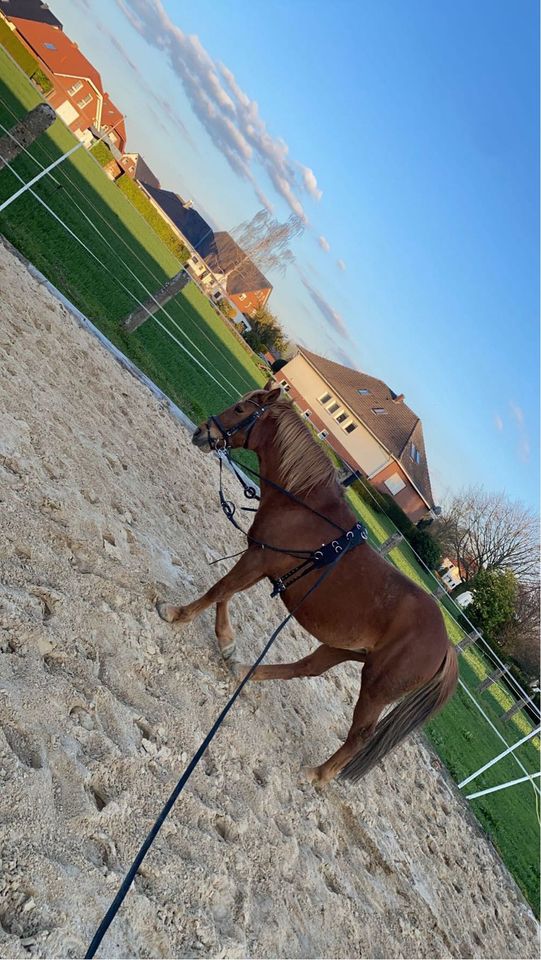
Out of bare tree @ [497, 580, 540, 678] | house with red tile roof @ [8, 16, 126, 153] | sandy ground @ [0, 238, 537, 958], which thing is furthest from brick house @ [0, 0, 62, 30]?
bare tree @ [497, 580, 540, 678]

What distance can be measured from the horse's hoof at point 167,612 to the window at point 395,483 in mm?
35165

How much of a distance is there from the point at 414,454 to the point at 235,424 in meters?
39.3

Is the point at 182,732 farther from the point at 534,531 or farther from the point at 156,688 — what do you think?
the point at 534,531

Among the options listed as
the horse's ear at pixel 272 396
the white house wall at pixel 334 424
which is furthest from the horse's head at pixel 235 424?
the white house wall at pixel 334 424

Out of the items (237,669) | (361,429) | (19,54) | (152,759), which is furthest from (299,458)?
(19,54)

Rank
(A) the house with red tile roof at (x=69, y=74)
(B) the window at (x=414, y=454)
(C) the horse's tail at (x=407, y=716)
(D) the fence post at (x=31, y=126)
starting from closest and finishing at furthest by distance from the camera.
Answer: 1. (C) the horse's tail at (x=407, y=716)
2. (D) the fence post at (x=31, y=126)
3. (B) the window at (x=414, y=454)
4. (A) the house with red tile roof at (x=69, y=74)

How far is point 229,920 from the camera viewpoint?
2.85 meters

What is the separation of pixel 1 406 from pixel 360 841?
4.68 metres

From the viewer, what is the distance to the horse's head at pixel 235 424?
4.68 metres

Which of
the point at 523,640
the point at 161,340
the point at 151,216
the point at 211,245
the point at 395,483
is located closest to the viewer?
the point at 161,340

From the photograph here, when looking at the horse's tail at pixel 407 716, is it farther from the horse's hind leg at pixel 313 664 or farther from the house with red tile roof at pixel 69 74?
the house with red tile roof at pixel 69 74

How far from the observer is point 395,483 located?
39125 mm

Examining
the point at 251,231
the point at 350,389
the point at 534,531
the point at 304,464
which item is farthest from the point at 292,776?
the point at 251,231

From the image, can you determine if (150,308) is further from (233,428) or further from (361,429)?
(361,429)
